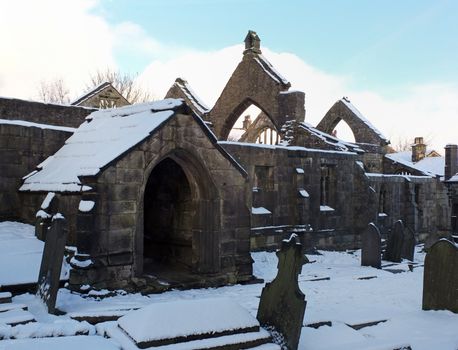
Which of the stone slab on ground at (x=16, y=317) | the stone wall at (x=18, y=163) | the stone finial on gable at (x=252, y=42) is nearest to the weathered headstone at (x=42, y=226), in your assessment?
the stone wall at (x=18, y=163)

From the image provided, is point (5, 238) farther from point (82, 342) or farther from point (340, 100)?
point (340, 100)

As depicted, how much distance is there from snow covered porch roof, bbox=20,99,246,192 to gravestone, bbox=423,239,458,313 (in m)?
4.28

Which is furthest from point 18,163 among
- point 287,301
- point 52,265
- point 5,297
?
point 287,301

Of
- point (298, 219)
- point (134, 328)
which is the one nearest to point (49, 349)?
point (134, 328)

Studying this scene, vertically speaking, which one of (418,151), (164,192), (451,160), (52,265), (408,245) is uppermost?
(418,151)

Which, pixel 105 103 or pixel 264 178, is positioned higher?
pixel 105 103

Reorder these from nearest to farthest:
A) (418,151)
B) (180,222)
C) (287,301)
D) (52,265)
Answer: (287,301) → (52,265) → (180,222) → (418,151)

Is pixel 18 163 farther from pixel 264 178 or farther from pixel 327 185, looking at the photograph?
pixel 327 185

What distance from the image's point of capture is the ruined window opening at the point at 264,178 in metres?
14.0

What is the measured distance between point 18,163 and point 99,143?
2205 millimetres

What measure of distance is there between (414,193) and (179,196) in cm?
1312

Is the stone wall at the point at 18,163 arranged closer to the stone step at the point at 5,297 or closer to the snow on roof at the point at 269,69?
the stone step at the point at 5,297

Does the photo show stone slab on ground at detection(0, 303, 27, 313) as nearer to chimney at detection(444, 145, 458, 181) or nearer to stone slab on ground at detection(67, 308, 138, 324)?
stone slab on ground at detection(67, 308, 138, 324)

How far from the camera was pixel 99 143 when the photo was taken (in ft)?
30.4
